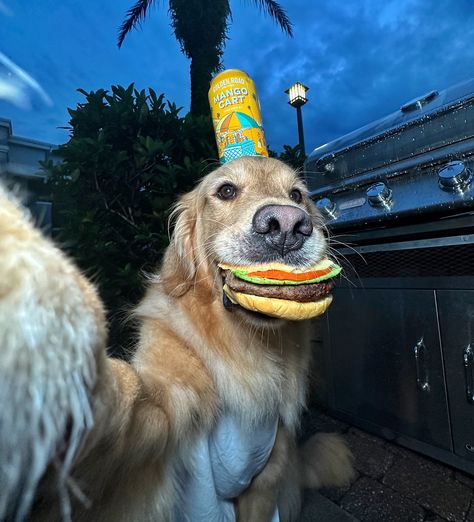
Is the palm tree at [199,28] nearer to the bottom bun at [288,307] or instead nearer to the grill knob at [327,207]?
the grill knob at [327,207]

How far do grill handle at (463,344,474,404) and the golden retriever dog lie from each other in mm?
995

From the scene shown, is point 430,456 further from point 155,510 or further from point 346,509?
point 155,510

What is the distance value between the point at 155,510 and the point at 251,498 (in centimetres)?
76

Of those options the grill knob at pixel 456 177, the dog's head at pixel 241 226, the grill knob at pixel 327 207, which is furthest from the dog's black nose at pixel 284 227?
the grill knob at pixel 327 207

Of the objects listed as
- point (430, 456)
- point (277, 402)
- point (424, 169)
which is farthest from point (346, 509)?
point (424, 169)

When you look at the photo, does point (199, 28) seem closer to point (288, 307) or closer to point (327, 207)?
point (327, 207)

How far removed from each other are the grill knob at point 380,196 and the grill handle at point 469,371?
115 centimetres

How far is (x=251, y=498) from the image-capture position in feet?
5.41

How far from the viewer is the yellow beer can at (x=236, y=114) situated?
1.93m

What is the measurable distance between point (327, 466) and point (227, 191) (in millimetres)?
2156

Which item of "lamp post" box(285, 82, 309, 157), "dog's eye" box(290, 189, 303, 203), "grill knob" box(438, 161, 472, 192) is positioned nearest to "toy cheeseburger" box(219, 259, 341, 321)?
"dog's eye" box(290, 189, 303, 203)

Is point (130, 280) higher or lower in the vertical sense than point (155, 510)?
higher

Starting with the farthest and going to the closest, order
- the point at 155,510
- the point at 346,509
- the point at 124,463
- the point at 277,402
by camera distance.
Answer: the point at 346,509, the point at 277,402, the point at 155,510, the point at 124,463

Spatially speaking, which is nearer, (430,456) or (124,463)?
(124,463)
